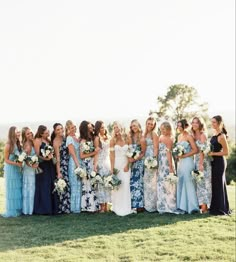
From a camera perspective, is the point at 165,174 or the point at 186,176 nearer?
the point at 186,176

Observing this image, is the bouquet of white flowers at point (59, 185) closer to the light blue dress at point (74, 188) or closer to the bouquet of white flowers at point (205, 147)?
the light blue dress at point (74, 188)

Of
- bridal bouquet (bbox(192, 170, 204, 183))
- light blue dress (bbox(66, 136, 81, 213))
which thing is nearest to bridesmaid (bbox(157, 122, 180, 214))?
bridal bouquet (bbox(192, 170, 204, 183))

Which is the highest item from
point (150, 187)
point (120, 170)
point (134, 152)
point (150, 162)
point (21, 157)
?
point (134, 152)

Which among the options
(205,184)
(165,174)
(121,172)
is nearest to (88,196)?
(121,172)

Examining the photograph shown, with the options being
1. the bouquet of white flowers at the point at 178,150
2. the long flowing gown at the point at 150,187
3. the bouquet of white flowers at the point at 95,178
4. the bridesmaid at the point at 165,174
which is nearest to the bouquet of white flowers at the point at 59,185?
the bouquet of white flowers at the point at 95,178

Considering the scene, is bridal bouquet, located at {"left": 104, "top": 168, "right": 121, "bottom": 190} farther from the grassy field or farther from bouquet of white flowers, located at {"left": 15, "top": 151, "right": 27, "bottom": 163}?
bouquet of white flowers, located at {"left": 15, "top": 151, "right": 27, "bottom": 163}

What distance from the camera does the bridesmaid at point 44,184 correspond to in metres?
13.5

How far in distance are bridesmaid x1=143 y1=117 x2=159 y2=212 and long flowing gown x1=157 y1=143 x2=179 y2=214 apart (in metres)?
0.14

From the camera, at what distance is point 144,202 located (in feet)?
45.1

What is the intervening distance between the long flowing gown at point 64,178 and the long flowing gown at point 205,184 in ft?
11.4

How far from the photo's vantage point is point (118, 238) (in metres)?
11.3

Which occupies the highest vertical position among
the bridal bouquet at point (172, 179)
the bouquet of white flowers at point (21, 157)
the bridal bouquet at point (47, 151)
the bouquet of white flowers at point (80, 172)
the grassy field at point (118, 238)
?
the bridal bouquet at point (47, 151)

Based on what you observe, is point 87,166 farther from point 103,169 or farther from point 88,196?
point 88,196

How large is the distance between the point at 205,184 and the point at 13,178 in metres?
5.14
